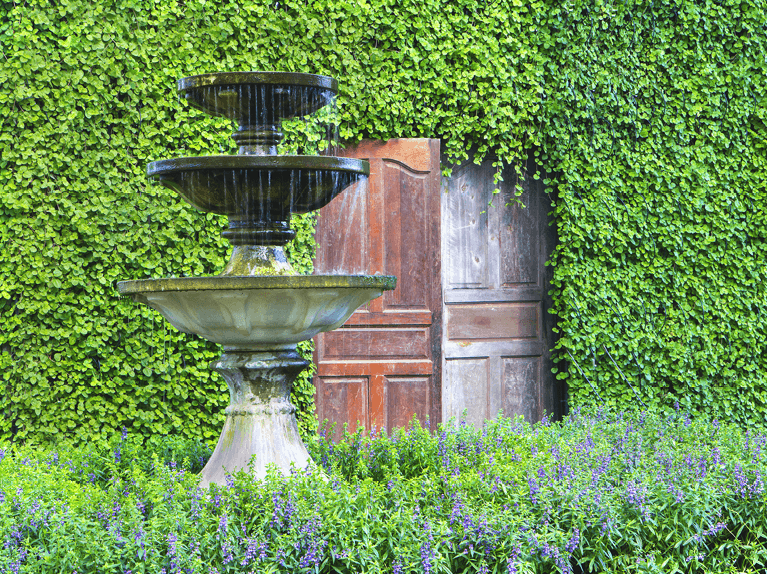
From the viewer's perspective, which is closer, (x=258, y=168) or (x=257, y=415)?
(x=258, y=168)

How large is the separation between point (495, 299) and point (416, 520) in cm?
329

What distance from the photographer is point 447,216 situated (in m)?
5.88

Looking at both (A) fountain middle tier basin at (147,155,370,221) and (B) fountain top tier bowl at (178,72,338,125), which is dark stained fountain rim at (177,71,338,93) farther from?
(A) fountain middle tier basin at (147,155,370,221)

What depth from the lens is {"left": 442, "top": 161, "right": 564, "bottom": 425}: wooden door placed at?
5.87 metres

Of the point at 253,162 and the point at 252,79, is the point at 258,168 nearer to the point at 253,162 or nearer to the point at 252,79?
the point at 253,162

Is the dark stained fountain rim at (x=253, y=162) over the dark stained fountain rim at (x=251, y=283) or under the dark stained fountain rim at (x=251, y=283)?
over

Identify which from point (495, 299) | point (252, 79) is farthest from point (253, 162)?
point (495, 299)

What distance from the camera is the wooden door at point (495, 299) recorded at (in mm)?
5871

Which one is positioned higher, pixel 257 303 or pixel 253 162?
pixel 253 162

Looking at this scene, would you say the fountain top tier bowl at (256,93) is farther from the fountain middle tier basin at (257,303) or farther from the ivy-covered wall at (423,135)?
the ivy-covered wall at (423,135)

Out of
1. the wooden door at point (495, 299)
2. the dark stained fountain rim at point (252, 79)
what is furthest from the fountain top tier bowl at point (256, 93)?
the wooden door at point (495, 299)

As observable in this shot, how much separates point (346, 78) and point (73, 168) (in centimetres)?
190

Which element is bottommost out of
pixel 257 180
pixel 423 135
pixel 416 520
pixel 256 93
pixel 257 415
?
pixel 416 520

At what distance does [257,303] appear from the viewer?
10.4 ft
